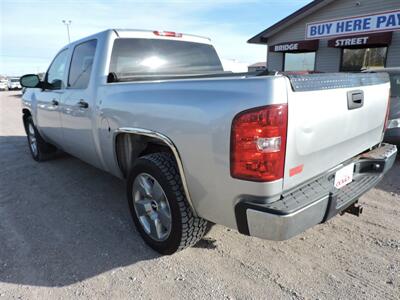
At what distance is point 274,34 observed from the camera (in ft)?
53.0

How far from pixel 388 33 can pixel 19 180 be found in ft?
40.5

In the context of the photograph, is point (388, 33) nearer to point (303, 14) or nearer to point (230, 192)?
point (303, 14)

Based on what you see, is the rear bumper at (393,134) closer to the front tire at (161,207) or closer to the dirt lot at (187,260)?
the dirt lot at (187,260)

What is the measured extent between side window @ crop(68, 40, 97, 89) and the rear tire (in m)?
1.97

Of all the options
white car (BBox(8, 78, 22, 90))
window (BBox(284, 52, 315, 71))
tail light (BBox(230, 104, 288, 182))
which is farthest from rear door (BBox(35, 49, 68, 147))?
white car (BBox(8, 78, 22, 90))

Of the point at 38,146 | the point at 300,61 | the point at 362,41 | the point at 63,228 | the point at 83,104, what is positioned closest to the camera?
the point at 63,228

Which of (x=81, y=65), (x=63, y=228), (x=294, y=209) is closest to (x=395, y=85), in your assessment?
(x=294, y=209)

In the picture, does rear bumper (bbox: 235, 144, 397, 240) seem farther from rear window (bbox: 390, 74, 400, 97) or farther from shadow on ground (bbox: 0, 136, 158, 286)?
rear window (bbox: 390, 74, 400, 97)

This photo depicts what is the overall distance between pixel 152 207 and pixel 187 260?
54cm

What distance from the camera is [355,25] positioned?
12.5m

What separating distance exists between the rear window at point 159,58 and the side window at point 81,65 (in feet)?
1.08

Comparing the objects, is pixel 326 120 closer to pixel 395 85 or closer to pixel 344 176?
pixel 344 176

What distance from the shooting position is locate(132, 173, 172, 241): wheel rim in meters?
2.70

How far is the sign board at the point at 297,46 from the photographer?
14211 mm
